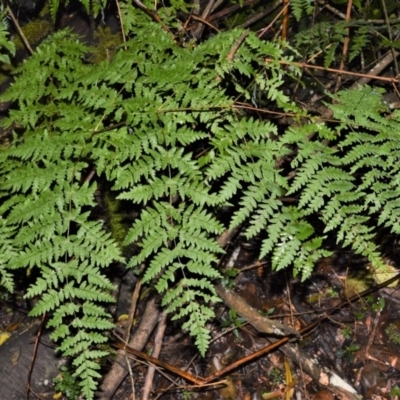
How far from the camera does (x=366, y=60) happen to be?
4121 mm

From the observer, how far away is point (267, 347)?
3.78 metres

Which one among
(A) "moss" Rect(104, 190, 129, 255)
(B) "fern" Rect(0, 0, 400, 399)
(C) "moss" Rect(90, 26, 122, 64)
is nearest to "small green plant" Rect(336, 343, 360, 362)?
(B) "fern" Rect(0, 0, 400, 399)

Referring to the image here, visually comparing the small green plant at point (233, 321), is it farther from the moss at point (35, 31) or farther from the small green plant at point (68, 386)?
the moss at point (35, 31)

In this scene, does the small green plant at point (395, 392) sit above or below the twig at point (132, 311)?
below

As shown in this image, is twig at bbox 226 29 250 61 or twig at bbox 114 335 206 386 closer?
twig at bbox 226 29 250 61

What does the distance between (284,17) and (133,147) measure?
5.38 ft

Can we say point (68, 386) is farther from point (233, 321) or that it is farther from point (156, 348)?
point (233, 321)

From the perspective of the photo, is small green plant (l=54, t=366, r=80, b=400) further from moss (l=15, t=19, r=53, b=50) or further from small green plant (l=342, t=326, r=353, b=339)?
moss (l=15, t=19, r=53, b=50)

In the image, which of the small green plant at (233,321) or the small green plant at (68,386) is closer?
the small green plant at (68,386)

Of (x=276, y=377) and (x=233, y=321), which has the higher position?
(x=233, y=321)

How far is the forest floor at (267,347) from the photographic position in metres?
3.77

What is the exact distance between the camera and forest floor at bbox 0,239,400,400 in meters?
3.77


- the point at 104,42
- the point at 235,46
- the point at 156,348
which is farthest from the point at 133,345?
the point at 104,42

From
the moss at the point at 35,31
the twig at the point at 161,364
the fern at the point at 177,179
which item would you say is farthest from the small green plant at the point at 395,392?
the moss at the point at 35,31
